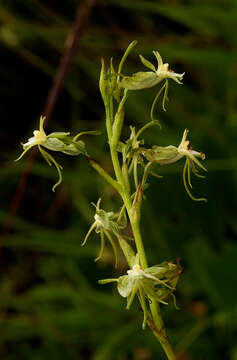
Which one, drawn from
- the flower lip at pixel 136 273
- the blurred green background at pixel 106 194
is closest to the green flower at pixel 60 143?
the flower lip at pixel 136 273

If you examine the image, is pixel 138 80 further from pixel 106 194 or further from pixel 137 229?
pixel 106 194

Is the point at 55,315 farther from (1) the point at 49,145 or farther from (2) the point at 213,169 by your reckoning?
(1) the point at 49,145

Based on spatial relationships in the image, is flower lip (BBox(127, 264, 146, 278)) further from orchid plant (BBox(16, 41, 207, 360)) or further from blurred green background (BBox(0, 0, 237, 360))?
blurred green background (BBox(0, 0, 237, 360))

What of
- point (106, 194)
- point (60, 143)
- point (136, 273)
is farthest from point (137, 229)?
point (106, 194)

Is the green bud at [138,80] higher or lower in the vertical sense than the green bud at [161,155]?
higher

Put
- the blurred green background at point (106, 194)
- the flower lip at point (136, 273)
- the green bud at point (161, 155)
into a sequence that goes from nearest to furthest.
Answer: the flower lip at point (136, 273)
the green bud at point (161, 155)
the blurred green background at point (106, 194)

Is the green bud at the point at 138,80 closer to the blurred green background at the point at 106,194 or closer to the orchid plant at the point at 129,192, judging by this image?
the orchid plant at the point at 129,192

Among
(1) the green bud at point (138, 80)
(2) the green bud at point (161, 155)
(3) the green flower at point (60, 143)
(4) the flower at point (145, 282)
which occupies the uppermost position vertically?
(1) the green bud at point (138, 80)
